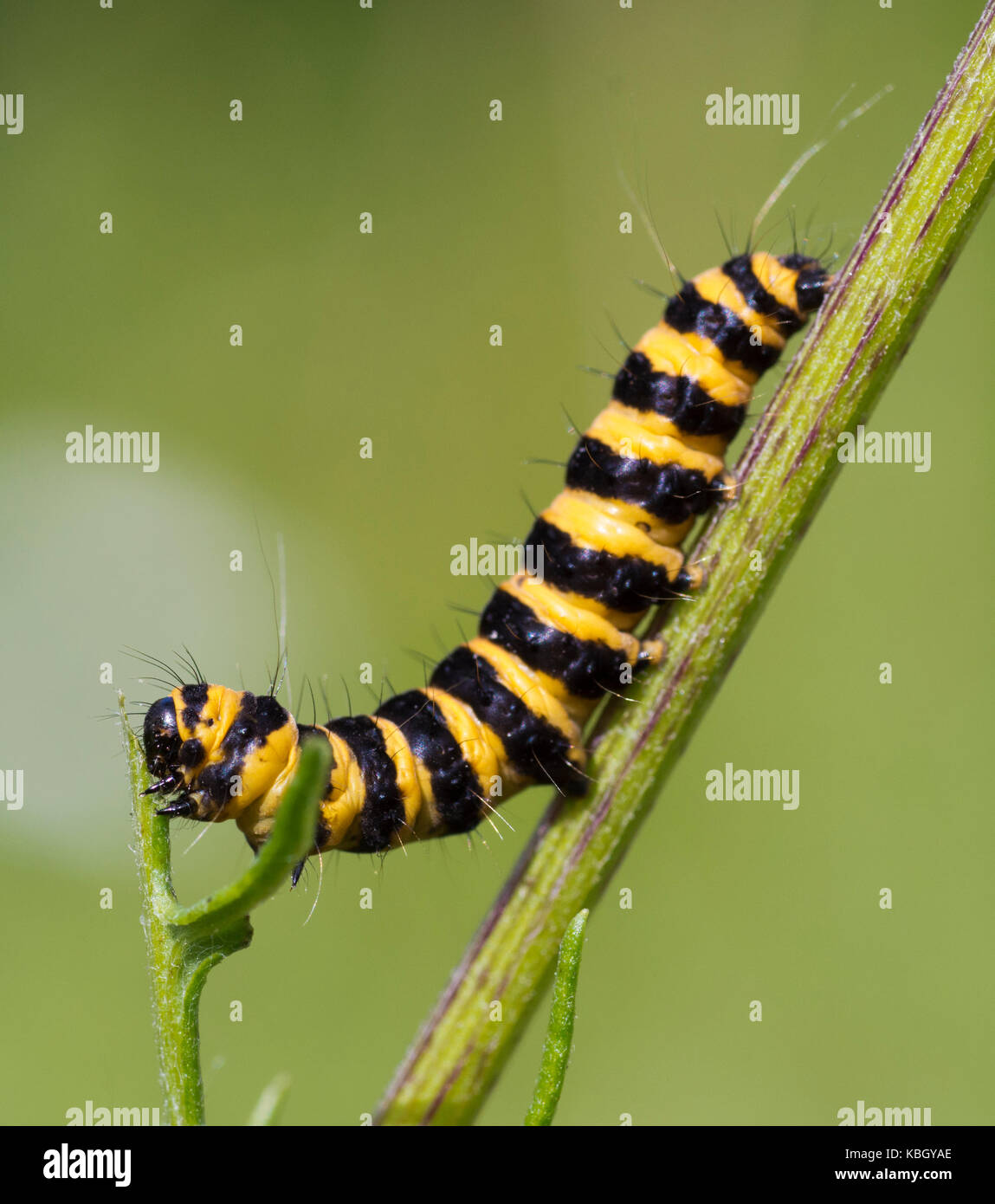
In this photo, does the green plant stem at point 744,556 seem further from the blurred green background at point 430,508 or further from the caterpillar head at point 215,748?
the blurred green background at point 430,508

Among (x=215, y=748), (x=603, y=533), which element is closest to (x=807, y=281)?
(x=603, y=533)

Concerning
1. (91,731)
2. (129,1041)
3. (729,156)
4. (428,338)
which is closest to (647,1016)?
(129,1041)

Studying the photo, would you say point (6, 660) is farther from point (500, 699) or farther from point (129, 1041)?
point (500, 699)

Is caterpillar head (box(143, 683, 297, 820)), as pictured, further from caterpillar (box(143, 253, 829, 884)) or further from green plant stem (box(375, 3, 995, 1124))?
green plant stem (box(375, 3, 995, 1124))

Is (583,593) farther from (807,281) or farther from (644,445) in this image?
(807,281)

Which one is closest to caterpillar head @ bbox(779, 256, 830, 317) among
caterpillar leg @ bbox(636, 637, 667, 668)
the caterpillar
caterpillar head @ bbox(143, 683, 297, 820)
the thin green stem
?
the caterpillar
